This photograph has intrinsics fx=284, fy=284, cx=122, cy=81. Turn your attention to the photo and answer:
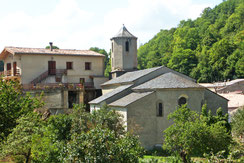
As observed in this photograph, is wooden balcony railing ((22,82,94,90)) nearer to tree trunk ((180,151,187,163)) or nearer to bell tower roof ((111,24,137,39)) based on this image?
bell tower roof ((111,24,137,39))

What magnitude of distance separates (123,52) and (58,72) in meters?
9.42

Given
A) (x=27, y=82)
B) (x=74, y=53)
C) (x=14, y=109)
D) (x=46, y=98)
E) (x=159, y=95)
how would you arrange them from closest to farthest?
(x=14, y=109) < (x=159, y=95) < (x=46, y=98) < (x=27, y=82) < (x=74, y=53)

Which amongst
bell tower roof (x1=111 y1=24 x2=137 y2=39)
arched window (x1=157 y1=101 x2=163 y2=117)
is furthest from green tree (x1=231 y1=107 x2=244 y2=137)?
bell tower roof (x1=111 y1=24 x2=137 y2=39)

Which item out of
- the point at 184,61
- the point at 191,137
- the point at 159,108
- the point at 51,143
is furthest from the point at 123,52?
the point at 184,61

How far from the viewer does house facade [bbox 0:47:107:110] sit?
117 feet

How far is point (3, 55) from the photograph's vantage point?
4159 cm

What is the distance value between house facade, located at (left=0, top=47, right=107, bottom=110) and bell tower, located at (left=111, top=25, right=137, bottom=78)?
3.38 metres

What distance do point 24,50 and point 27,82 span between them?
4376 millimetres

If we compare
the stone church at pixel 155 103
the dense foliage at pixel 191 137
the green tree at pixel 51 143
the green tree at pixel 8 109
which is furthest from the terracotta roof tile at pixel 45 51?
the dense foliage at pixel 191 137

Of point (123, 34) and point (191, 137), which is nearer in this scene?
point (191, 137)

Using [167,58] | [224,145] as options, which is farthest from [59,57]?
[167,58]

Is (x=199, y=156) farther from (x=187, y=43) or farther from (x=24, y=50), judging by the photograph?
(x=187, y=43)

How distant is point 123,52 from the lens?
127ft

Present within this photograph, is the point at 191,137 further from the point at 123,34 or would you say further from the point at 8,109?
the point at 123,34
